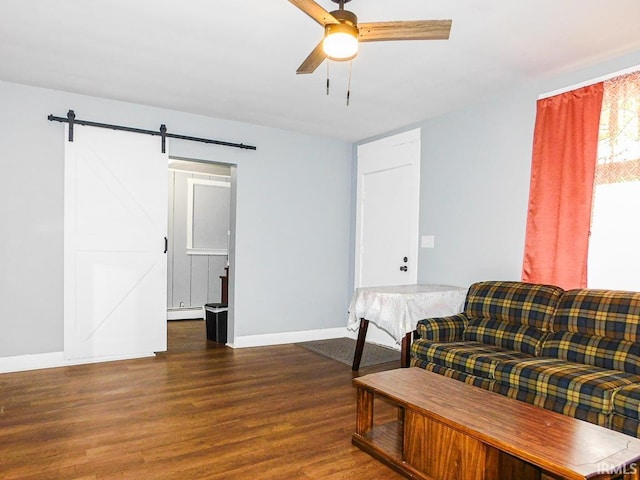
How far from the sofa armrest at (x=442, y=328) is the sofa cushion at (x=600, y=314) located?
665 mm

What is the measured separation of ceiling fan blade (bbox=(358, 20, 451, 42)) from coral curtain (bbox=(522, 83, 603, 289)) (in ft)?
5.43

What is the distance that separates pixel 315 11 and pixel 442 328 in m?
2.36

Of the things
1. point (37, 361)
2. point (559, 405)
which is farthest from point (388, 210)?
point (37, 361)

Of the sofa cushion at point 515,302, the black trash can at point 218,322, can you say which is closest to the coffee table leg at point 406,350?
the sofa cushion at point 515,302

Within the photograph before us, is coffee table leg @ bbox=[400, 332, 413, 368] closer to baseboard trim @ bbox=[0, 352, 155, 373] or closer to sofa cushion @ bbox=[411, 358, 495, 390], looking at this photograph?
sofa cushion @ bbox=[411, 358, 495, 390]

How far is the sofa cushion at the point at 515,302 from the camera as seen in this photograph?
304 centimetres

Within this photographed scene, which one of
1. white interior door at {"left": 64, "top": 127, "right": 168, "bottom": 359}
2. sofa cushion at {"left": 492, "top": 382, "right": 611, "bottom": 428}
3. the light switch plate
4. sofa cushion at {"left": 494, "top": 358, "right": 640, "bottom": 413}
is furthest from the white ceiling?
sofa cushion at {"left": 492, "top": 382, "right": 611, "bottom": 428}

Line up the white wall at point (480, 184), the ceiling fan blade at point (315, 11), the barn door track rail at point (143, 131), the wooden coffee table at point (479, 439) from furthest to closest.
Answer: the barn door track rail at point (143, 131) < the white wall at point (480, 184) < the ceiling fan blade at point (315, 11) < the wooden coffee table at point (479, 439)

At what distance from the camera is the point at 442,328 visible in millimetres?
3291

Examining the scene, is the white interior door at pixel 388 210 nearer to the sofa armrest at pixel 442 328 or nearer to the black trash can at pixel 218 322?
the sofa armrest at pixel 442 328

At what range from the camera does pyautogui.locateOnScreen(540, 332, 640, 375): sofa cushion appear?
2498 mm

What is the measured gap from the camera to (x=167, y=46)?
118 inches

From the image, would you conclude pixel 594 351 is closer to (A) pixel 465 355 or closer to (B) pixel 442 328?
(A) pixel 465 355

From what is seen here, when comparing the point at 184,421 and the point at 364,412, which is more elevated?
the point at 364,412
